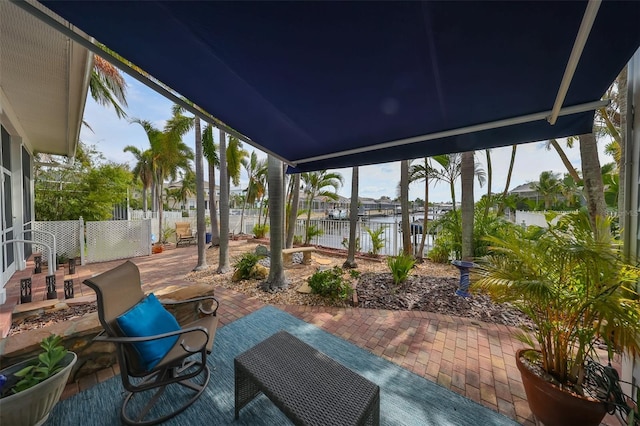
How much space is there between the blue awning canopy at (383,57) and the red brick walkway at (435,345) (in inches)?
89.2

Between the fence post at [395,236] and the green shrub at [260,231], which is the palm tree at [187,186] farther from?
the fence post at [395,236]

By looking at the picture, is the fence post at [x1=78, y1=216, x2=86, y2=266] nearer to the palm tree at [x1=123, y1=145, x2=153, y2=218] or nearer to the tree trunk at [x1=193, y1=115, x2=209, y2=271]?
the tree trunk at [x1=193, y1=115, x2=209, y2=271]

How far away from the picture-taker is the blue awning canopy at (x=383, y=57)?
0.99m

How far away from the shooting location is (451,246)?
6070mm

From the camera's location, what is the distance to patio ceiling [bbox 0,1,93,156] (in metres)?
2.08

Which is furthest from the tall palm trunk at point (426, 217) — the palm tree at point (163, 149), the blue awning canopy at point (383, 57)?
the palm tree at point (163, 149)

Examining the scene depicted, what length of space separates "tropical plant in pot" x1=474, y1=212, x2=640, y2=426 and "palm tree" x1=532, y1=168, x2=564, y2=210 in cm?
2341

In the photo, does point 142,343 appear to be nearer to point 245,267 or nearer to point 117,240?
point 245,267

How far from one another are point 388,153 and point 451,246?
16.2ft

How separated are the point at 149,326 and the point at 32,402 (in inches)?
27.1

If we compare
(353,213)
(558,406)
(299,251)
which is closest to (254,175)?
(299,251)

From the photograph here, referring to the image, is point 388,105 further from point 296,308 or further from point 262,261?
point 262,261

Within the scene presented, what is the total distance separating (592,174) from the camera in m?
3.10

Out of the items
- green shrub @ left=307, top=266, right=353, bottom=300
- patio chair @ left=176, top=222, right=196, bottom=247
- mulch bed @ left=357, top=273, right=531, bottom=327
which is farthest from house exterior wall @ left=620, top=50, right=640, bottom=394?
patio chair @ left=176, top=222, right=196, bottom=247
